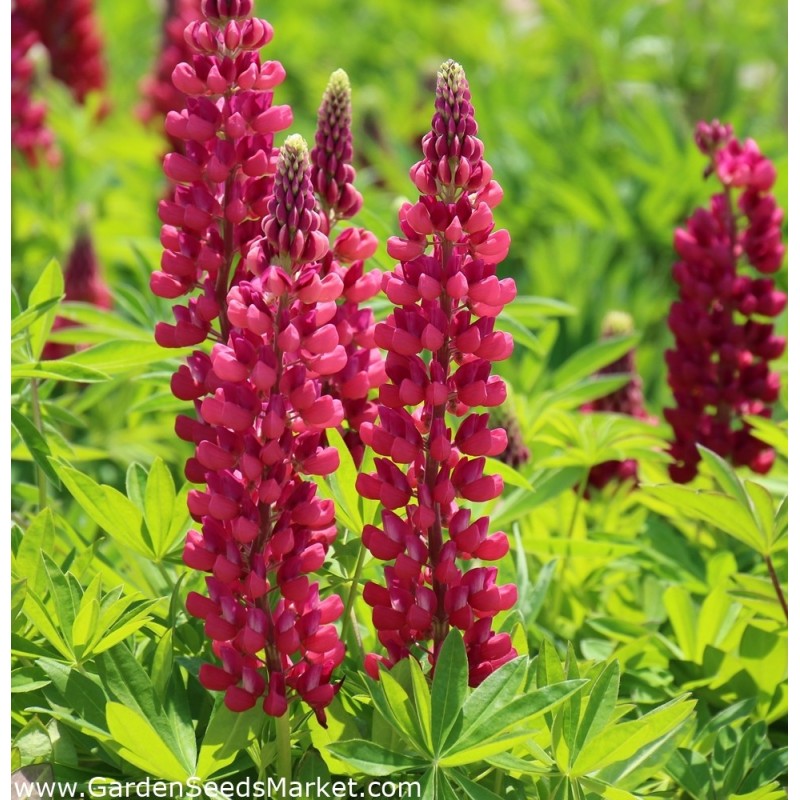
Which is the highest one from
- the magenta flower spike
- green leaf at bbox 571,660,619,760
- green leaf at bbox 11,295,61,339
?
the magenta flower spike

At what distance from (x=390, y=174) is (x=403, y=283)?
225cm

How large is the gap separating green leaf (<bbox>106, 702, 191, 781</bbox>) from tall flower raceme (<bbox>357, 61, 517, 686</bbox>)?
21 centimetres

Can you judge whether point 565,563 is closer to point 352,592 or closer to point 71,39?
point 352,592

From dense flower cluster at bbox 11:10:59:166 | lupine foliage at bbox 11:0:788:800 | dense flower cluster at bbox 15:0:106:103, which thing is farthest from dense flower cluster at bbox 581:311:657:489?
dense flower cluster at bbox 15:0:106:103

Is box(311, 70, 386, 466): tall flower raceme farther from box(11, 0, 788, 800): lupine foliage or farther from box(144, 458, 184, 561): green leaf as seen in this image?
box(144, 458, 184, 561): green leaf

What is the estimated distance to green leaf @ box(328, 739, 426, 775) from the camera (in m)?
1.17

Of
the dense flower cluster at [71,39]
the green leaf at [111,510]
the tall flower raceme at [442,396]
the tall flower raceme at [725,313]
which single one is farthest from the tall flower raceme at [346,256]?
the dense flower cluster at [71,39]

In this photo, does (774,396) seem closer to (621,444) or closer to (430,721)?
(621,444)

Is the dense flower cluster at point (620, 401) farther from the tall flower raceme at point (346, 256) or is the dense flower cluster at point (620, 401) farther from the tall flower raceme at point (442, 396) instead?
the tall flower raceme at point (442, 396)

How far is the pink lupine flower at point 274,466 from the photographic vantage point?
44.9 inches

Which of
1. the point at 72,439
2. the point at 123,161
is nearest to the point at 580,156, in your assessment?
the point at 123,161

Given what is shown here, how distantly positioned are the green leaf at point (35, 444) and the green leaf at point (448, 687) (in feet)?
1.60

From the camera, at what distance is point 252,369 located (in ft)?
3.77

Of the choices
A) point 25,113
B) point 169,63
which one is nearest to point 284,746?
point 25,113
